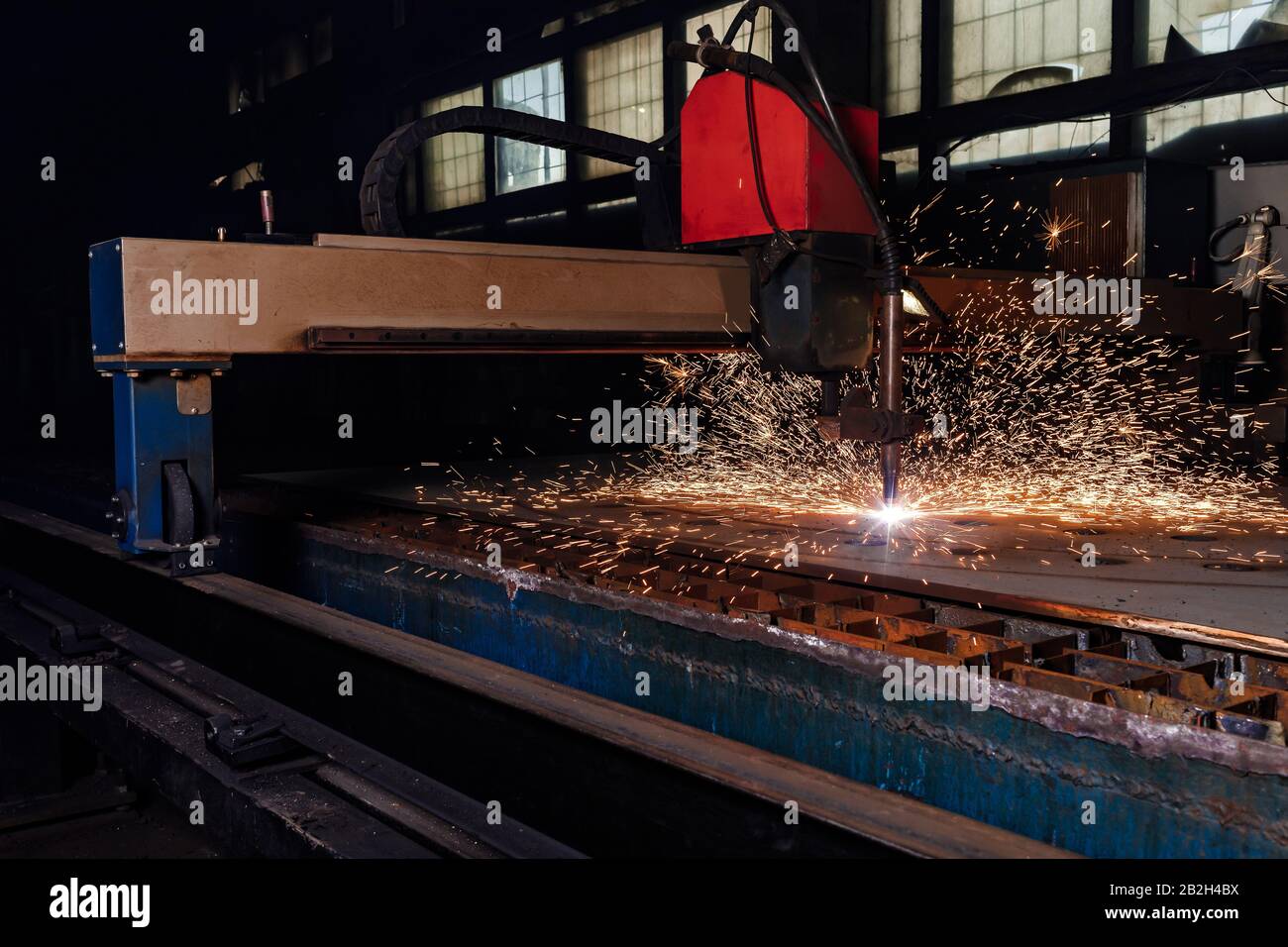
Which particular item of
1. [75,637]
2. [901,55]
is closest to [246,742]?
[75,637]

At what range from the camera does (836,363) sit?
2.39 m

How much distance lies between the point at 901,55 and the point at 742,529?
4.74 metres

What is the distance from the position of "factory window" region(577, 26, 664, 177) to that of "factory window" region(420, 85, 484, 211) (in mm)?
1728

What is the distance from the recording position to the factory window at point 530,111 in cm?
962

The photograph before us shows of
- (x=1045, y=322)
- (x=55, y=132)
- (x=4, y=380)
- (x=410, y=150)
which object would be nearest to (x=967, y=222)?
(x=1045, y=322)

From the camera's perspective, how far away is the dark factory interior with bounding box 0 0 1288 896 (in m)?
1.58

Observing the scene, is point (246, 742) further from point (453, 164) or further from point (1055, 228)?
point (453, 164)

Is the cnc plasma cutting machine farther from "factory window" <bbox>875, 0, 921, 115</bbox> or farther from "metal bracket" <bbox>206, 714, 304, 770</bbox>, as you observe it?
"factory window" <bbox>875, 0, 921, 115</bbox>

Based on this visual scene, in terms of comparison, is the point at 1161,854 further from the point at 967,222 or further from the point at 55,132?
the point at 55,132

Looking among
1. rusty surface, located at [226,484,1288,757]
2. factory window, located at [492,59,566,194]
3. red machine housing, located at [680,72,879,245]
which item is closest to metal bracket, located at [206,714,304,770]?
rusty surface, located at [226,484,1288,757]

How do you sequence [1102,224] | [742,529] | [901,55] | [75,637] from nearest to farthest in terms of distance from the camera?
[75,637] < [742,529] < [1102,224] < [901,55]

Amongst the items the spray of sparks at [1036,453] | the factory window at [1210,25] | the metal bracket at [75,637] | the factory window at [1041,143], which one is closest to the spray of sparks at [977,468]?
the spray of sparks at [1036,453]

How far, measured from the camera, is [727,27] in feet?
25.4

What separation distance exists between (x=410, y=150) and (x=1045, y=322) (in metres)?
1.57
